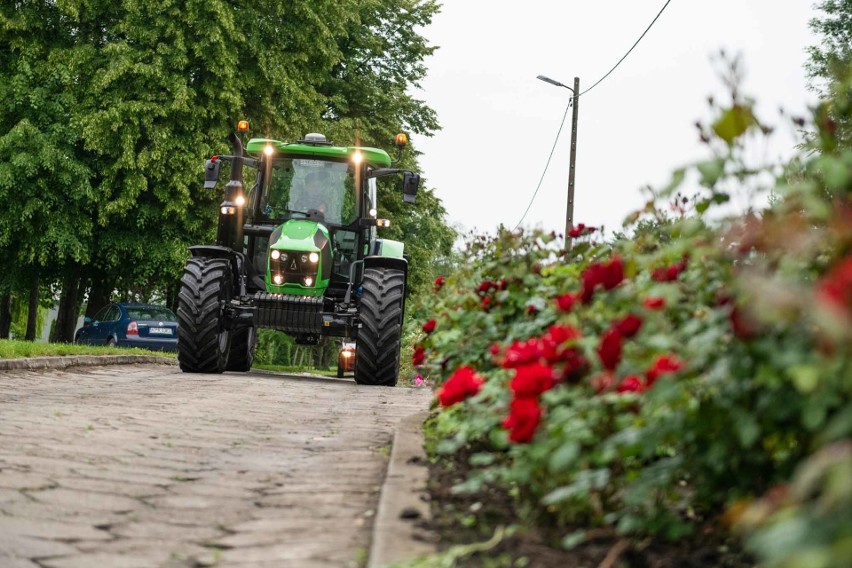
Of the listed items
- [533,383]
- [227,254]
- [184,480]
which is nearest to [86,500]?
[184,480]

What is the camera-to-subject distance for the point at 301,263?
13633 millimetres

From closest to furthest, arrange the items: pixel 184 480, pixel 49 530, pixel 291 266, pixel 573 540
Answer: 1. pixel 573 540
2. pixel 49 530
3. pixel 184 480
4. pixel 291 266

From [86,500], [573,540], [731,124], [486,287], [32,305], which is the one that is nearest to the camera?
[731,124]

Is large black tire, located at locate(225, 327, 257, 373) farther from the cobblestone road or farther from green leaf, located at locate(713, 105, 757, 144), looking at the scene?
green leaf, located at locate(713, 105, 757, 144)

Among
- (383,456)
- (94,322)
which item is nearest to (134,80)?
(94,322)

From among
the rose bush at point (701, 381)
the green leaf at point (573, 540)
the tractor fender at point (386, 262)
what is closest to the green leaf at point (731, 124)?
the rose bush at point (701, 381)

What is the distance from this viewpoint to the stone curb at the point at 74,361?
38.4 ft

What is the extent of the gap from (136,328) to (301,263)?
10.0m

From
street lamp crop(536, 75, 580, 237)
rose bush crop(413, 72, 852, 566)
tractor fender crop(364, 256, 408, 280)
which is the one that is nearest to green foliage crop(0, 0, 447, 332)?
street lamp crop(536, 75, 580, 237)

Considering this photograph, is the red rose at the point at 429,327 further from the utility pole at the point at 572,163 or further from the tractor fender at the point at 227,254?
the utility pole at the point at 572,163

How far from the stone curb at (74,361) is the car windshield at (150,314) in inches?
238

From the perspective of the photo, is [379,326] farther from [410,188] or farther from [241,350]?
[241,350]

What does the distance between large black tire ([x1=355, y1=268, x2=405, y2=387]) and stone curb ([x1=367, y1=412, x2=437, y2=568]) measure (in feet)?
22.7

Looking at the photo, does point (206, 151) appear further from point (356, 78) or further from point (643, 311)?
point (643, 311)
